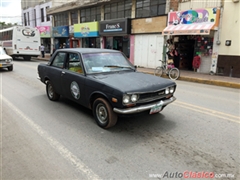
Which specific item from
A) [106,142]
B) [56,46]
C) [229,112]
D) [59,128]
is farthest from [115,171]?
[56,46]

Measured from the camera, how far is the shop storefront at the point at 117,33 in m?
17.6

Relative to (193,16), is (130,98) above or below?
below

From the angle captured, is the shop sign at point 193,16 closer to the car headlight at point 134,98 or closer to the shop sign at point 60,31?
the car headlight at point 134,98

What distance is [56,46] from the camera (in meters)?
29.8

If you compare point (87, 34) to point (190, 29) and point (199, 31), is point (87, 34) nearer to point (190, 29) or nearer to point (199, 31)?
point (190, 29)

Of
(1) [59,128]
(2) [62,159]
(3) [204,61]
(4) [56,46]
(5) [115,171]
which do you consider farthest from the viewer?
(4) [56,46]

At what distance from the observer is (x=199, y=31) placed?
1192cm

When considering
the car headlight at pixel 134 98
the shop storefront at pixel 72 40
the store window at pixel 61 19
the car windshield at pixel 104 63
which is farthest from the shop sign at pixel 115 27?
the car headlight at pixel 134 98

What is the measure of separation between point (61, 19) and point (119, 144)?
91.5 ft

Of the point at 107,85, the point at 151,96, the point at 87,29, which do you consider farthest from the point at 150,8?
the point at 107,85

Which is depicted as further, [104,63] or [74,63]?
[74,63]

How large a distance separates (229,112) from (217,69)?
322 inches

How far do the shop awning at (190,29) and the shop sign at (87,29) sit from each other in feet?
29.5

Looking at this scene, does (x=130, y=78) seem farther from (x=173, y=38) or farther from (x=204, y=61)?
(x=173, y=38)
